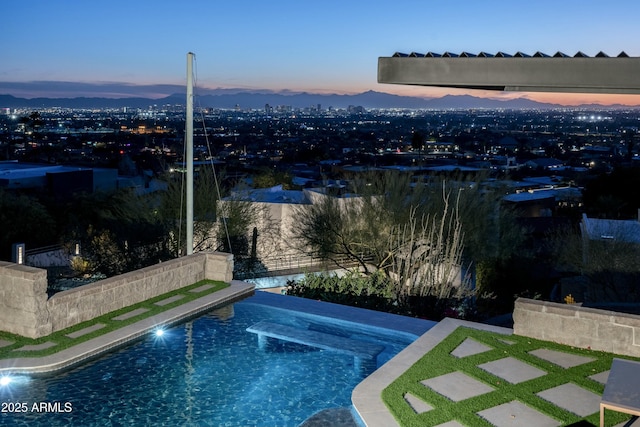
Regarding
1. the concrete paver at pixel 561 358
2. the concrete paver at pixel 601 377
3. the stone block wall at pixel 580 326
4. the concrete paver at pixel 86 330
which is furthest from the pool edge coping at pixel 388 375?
the concrete paver at pixel 86 330

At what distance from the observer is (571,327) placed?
781 centimetres

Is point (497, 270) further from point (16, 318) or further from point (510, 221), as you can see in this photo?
point (16, 318)

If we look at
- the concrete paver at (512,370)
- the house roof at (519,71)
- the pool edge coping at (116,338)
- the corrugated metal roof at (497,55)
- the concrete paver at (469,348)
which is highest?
the corrugated metal roof at (497,55)

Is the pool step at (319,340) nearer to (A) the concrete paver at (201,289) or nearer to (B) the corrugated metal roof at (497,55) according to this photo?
(A) the concrete paver at (201,289)

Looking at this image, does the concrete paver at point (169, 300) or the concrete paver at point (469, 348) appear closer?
the concrete paver at point (469, 348)

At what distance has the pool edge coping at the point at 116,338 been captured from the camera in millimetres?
7293

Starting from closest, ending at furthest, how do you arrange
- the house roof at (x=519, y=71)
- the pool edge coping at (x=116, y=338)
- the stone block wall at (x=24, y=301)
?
the house roof at (x=519, y=71), the pool edge coping at (x=116, y=338), the stone block wall at (x=24, y=301)

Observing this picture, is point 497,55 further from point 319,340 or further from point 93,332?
point 93,332

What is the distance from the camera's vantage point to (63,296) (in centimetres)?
836

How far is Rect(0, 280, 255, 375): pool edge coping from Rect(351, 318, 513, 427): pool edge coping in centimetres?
324

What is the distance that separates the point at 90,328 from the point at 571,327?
604 cm

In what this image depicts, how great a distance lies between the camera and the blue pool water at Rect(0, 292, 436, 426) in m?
6.35

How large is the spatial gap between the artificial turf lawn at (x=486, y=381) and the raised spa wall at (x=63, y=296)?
4.38 meters

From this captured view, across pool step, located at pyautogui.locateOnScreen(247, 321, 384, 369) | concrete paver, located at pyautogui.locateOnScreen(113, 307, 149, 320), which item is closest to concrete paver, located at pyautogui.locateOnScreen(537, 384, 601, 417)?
pool step, located at pyautogui.locateOnScreen(247, 321, 384, 369)
